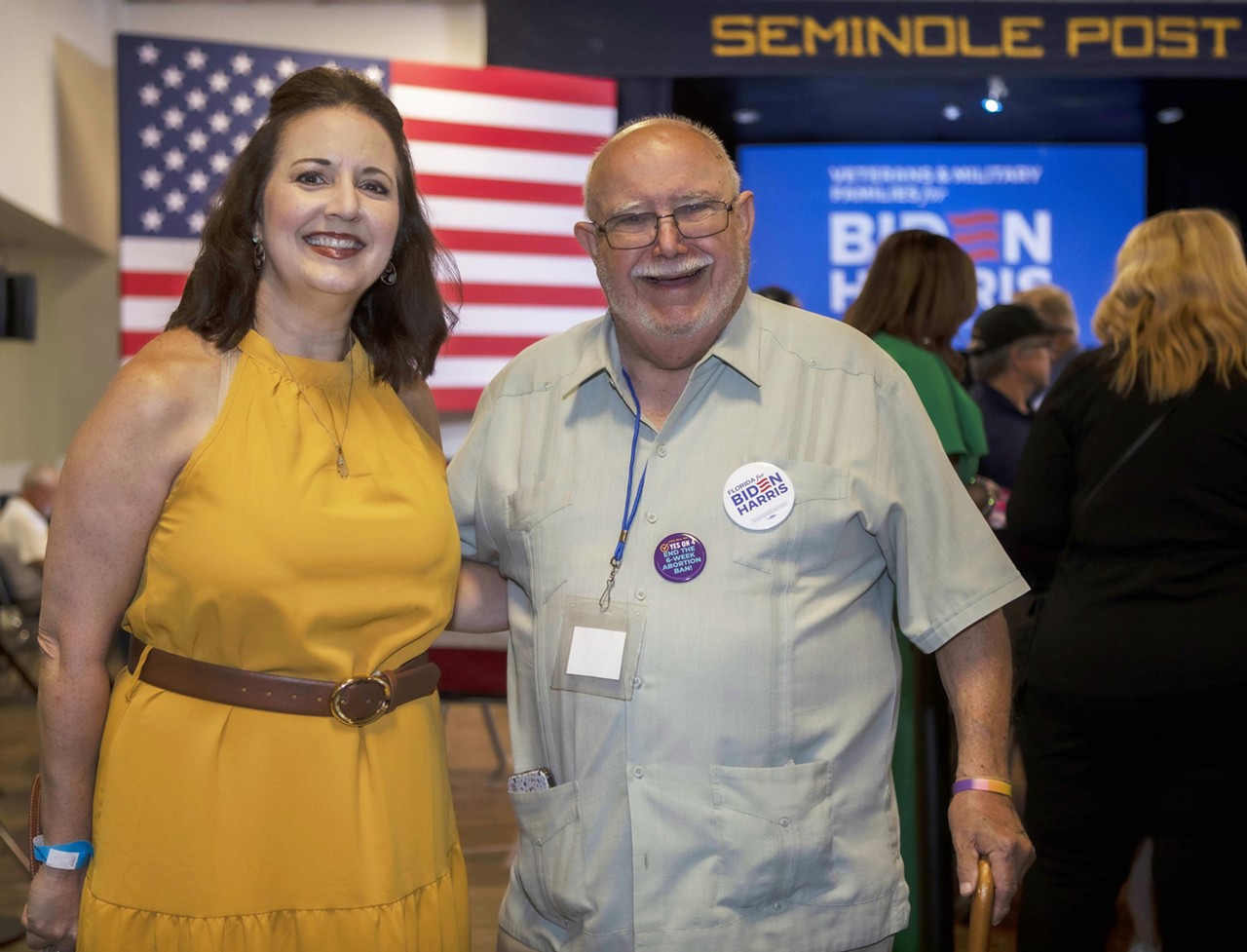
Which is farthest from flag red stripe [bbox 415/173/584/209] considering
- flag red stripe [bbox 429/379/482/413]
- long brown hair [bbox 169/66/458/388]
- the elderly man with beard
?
the elderly man with beard

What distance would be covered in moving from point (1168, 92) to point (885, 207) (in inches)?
74.6

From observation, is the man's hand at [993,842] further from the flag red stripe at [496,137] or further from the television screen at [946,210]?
the television screen at [946,210]

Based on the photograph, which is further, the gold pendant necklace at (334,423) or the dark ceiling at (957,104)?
the dark ceiling at (957,104)

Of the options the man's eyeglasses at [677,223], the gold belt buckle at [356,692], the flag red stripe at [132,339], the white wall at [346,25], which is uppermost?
the white wall at [346,25]

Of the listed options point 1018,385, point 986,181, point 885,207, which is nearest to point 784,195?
point 885,207

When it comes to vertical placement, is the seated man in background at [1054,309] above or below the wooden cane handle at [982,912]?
above

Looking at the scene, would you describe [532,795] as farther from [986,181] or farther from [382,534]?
[986,181]

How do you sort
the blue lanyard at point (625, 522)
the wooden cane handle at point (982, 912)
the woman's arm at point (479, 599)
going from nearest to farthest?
the wooden cane handle at point (982, 912) < the blue lanyard at point (625, 522) < the woman's arm at point (479, 599)

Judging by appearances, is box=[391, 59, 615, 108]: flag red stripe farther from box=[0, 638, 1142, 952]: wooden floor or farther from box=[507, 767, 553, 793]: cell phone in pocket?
box=[507, 767, 553, 793]: cell phone in pocket

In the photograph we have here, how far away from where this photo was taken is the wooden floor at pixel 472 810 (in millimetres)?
3949

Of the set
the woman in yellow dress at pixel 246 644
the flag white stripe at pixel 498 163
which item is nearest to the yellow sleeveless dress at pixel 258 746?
the woman in yellow dress at pixel 246 644

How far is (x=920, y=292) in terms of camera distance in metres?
3.47

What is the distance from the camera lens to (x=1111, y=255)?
9.20m

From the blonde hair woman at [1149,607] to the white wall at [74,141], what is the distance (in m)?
5.39
